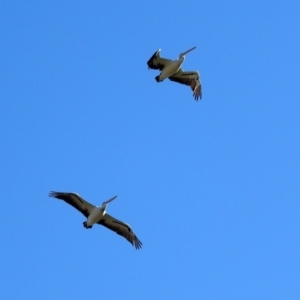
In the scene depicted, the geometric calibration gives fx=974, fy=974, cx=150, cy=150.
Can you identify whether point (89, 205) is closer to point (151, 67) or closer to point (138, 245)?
point (138, 245)

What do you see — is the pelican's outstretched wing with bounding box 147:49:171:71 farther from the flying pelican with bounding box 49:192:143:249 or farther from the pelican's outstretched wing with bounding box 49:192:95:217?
the pelican's outstretched wing with bounding box 49:192:95:217

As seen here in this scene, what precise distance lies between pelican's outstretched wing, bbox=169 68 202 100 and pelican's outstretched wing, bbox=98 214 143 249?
6800 millimetres

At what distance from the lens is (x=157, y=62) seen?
127 feet

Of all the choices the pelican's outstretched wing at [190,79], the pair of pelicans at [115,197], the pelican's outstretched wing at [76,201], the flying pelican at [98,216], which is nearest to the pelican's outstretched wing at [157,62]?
the pair of pelicans at [115,197]

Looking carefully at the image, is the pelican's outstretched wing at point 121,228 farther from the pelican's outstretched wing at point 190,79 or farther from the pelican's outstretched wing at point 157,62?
the pelican's outstretched wing at point 190,79

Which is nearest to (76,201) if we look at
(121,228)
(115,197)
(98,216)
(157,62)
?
(98,216)

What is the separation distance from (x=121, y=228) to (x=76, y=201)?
2.17 m

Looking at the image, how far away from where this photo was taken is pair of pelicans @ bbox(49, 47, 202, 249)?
36.8 metres

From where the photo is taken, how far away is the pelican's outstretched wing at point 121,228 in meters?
37.4

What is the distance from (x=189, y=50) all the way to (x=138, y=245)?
26.7ft

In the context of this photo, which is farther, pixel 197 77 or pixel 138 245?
→ pixel 197 77

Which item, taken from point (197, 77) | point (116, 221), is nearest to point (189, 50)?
point (197, 77)

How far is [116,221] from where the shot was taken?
123 ft

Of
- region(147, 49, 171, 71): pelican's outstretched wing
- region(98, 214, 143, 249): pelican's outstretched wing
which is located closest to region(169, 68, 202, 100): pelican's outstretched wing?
region(147, 49, 171, 71): pelican's outstretched wing
